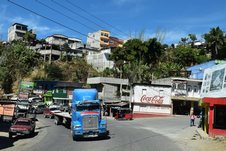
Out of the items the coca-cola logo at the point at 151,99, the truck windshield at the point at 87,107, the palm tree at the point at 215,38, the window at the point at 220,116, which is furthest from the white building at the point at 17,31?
the window at the point at 220,116

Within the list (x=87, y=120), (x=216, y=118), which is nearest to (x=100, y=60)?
(x=216, y=118)

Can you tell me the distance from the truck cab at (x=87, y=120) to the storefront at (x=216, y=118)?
31.7 ft

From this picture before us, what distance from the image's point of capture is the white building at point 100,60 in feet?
384

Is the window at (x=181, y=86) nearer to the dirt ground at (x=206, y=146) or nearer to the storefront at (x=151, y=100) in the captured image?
the storefront at (x=151, y=100)

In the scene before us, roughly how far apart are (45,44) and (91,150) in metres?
107

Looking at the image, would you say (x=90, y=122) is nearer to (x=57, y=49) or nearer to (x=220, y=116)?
(x=220, y=116)

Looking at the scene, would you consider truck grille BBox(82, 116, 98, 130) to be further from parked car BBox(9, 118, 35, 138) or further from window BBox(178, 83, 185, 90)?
window BBox(178, 83, 185, 90)

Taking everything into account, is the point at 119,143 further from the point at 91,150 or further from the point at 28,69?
the point at 28,69

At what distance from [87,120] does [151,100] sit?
3934 centimetres

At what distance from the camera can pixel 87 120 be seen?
28.1m

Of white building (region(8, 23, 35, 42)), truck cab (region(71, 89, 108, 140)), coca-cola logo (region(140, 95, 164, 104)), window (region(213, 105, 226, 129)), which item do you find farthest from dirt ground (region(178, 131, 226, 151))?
white building (region(8, 23, 35, 42))

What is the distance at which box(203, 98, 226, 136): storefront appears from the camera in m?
30.1

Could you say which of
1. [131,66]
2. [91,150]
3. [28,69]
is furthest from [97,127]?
[28,69]

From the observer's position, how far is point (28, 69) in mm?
107938
